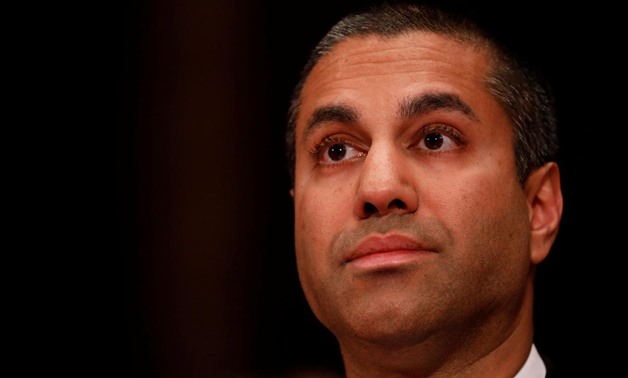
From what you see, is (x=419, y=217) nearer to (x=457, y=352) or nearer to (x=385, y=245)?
(x=385, y=245)

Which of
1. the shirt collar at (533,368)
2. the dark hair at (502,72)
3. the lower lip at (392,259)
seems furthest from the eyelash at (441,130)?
the shirt collar at (533,368)

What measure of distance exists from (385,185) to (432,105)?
0.74 ft

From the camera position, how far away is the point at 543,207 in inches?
76.2

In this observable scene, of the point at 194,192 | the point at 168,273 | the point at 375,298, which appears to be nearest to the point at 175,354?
the point at 168,273

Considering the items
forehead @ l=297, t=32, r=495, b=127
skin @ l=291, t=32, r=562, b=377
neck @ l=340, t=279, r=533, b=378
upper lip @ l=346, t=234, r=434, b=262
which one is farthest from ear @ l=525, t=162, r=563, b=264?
upper lip @ l=346, t=234, r=434, b=262

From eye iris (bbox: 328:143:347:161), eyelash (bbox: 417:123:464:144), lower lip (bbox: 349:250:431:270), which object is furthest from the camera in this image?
eye iris (bbox: 328:143:347:161)

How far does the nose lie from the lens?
169cm

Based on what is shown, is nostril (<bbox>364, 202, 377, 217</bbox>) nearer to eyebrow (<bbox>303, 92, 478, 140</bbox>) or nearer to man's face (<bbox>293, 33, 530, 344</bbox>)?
man's face (<bbox>293, 33, 530, 344</bbox>)

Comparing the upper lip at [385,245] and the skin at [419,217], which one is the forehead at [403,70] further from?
the upper lip at [385,245]

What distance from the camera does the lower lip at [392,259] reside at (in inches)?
65.7

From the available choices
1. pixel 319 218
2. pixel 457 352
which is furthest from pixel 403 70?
pixel 457 352

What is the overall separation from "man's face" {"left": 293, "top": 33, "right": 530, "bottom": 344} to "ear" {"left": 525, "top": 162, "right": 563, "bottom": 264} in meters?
0.06

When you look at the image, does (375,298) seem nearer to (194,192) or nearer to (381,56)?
(381,56)

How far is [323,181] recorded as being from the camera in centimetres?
189
